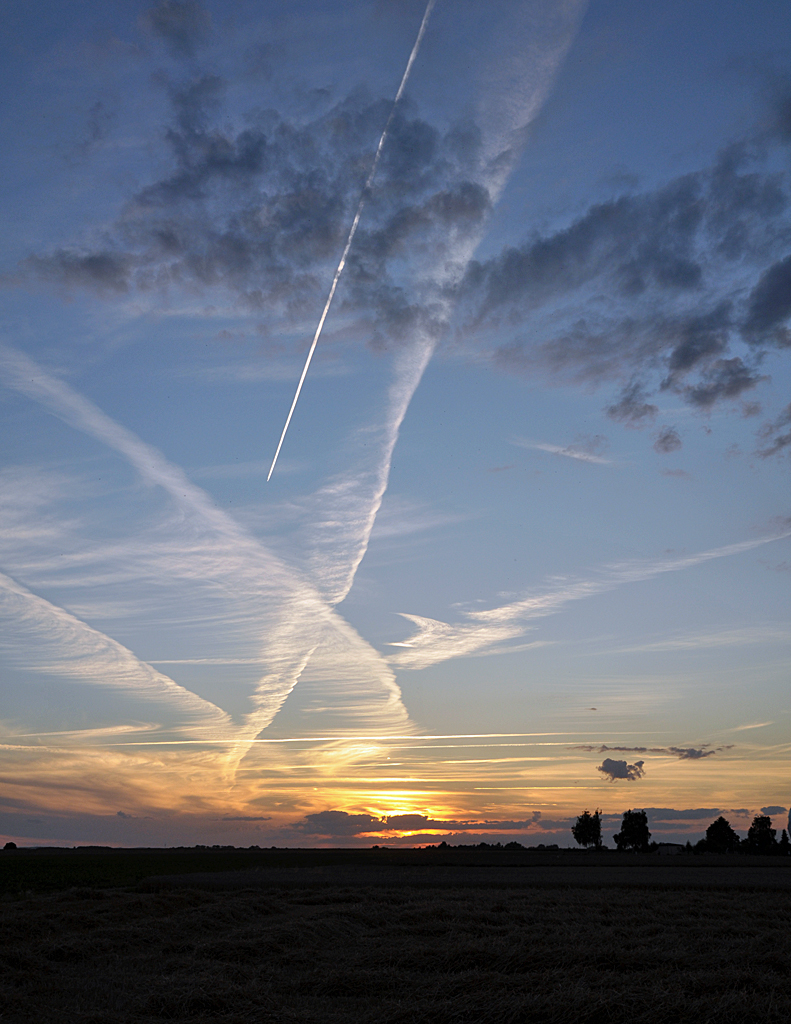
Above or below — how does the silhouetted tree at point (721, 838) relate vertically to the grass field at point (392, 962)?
below

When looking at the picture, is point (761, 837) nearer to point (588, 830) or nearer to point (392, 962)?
point (588, 830)

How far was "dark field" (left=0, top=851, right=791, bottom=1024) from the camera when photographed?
11188 mm

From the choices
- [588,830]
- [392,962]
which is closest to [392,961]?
[392,962]

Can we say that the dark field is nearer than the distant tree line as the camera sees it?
Yes

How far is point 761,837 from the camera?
151000mm

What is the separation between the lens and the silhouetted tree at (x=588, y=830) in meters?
153

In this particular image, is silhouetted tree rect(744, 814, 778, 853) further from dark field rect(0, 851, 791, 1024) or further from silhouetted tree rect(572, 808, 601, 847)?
dark field rect(0, 851, 791, 1024)

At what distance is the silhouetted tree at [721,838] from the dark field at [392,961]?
5924 inches

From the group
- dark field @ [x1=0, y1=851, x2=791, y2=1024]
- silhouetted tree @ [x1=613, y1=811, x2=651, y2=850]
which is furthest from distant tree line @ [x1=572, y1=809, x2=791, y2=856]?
dark field @ [x1=0, y1=851, x2=791, y2=1024]

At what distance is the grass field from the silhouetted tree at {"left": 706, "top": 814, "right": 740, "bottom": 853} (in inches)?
5939

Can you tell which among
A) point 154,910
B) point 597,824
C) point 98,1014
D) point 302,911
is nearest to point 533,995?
point 98,1014

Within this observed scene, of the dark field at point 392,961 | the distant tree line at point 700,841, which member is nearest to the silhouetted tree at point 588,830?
the distant tree line at point 700,841

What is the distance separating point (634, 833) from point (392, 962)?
158 meters

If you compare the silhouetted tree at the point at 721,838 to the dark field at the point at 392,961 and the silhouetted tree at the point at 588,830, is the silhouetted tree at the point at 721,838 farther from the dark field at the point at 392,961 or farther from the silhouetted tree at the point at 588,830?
the dark field at the point at 392,961
